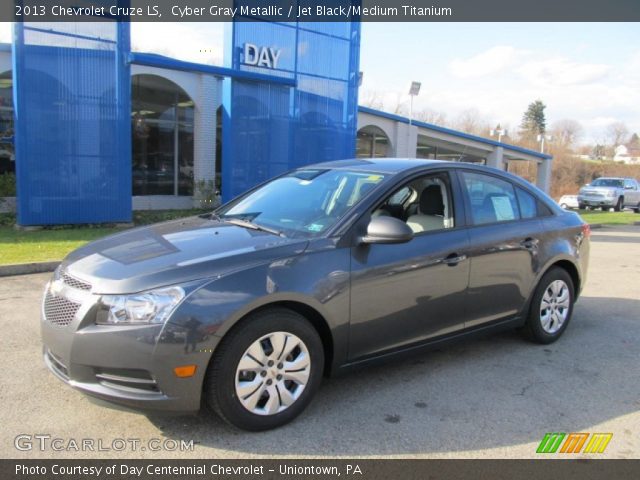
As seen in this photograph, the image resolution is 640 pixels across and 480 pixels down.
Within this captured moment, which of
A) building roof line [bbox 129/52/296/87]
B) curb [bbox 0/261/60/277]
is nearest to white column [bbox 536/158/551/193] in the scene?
building roof line [bbox 129/52/296/87]

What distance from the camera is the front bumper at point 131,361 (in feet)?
9.64

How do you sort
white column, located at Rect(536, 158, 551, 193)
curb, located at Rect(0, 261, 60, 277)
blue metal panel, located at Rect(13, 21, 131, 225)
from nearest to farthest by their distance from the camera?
curb, located at Rect(0, 261, 60, 277) < blue metal panel, located at Rect(13, 21, 131, 225) < white column, located at Rect(536, 158, 551, 193)

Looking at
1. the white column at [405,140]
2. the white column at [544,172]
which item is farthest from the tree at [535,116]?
the white column at [405,140]

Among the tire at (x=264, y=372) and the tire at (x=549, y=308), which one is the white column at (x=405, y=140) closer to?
the tire at (x=549, y=308)

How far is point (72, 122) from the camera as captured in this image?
11.7 meters

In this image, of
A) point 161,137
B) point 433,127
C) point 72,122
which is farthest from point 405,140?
point 72,122

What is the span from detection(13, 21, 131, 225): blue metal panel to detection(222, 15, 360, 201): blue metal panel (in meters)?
2.62

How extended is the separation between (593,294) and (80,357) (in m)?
6.60

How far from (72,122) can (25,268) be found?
201 inches

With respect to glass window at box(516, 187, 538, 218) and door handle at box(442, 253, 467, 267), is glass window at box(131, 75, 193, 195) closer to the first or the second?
glass window at box(516, 187, 538, 218)

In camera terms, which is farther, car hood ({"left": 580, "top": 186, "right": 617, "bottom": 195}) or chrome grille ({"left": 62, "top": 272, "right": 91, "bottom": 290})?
car hood ({"left": 580, "top": 186, "right": 617, "bottom": 195})

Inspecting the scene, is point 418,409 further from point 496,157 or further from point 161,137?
point 496,157
